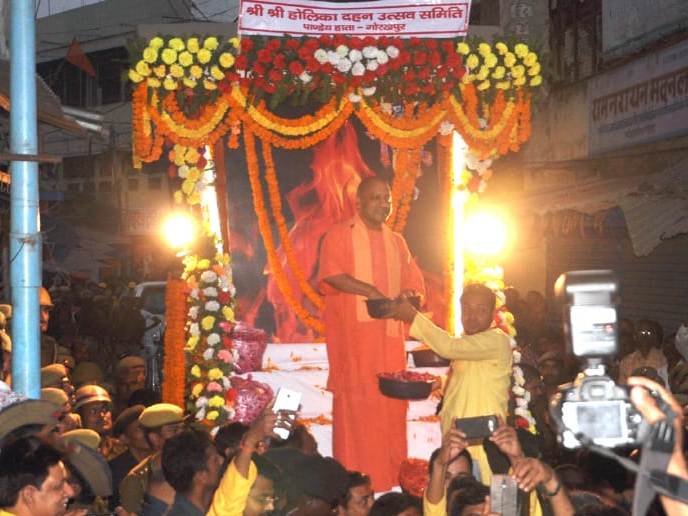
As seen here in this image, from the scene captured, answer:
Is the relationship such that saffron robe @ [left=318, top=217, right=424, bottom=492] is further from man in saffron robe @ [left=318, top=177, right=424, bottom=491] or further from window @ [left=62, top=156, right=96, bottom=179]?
window @ [left=62, top=156, right=96, bottom=179]

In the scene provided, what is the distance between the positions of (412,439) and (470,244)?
1.72 meters

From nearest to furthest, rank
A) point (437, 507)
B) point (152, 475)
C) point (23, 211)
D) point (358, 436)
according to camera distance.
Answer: point (437, 507) < point (23, 211) < point (152, 475) < point (358, 436)

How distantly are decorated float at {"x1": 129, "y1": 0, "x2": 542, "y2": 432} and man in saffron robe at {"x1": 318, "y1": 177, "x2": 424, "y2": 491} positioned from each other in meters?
0.46

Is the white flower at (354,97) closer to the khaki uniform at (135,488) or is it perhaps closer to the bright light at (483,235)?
the bright light at (483,235)

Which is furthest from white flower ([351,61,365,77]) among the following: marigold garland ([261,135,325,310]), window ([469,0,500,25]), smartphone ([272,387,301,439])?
window ([469,0,500,25])

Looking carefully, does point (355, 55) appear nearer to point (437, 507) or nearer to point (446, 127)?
point (446, 127)

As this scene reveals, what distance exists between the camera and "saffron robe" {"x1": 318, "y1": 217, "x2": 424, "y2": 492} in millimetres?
9227

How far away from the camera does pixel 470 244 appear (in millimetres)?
9711

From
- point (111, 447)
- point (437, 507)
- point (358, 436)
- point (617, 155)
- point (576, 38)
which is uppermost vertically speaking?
point (576, 38)

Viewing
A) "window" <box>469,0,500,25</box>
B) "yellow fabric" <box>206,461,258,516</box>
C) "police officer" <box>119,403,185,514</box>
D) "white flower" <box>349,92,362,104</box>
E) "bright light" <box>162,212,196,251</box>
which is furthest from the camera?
"window" <box>469,0,500,25</box>

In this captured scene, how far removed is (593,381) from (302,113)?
275 inches

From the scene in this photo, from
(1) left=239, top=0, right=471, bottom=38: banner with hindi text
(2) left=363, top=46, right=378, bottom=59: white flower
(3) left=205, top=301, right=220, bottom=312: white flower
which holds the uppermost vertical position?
(1) left=239, top=0, right=471, bottom=38: banner with hindi text

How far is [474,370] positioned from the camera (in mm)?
7590

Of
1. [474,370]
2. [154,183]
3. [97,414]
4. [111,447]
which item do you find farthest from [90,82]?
[474,370]
